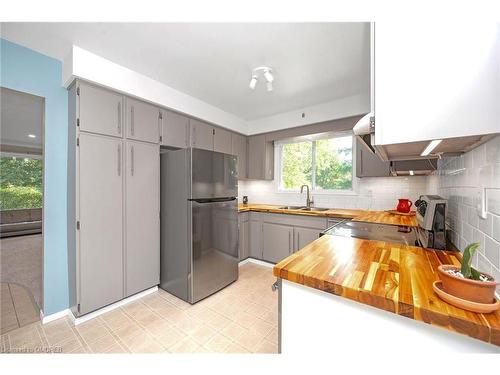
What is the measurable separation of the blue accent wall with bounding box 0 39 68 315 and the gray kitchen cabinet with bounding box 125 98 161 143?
1.75ft

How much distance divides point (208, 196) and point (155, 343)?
1.33m

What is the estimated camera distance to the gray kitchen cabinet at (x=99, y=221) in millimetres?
1760

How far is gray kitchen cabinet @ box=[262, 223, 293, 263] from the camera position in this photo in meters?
2.85

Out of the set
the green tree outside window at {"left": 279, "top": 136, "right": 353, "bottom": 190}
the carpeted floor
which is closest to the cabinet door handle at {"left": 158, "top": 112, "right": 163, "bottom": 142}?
the carpeted floor

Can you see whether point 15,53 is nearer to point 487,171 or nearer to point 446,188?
point 487,171

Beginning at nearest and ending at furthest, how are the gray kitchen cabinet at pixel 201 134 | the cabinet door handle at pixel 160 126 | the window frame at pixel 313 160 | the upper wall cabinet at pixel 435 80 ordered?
the upper wall cabinet at pixel 435 80, the cabinet door handle at pixel 160 126, the gray kitchen cabinet at pixel 201 134, the window frame at pixel 313 160

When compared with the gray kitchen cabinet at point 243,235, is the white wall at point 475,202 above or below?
above

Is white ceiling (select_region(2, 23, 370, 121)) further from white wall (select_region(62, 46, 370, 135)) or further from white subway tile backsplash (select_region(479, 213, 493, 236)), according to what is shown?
white subway tile backsplash (select_region(479, 213, 493, 236))

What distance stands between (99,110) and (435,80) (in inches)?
93.9

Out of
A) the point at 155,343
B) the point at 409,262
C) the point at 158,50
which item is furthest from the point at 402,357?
the point at 158,50

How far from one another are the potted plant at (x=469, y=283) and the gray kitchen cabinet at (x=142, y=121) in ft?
8.14

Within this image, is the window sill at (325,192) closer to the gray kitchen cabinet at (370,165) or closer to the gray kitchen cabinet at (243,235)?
the gray kitchen cabinet at (370,165)

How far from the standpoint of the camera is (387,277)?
76 centimetres

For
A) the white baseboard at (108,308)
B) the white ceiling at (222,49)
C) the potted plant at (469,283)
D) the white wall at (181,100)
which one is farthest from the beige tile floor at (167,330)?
the white ceiling at (222,49)
